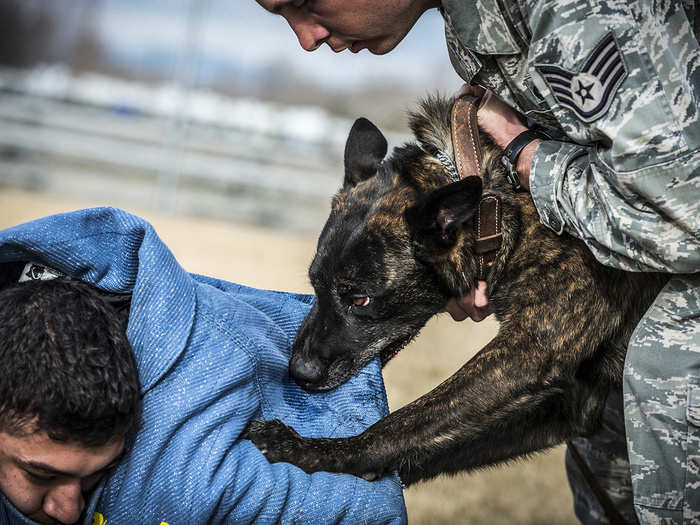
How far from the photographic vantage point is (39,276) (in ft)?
5.90

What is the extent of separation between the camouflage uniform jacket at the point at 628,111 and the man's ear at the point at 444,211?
0.35 metres

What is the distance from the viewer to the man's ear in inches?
85.4

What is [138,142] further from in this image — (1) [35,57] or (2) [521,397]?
(1) [35,57]

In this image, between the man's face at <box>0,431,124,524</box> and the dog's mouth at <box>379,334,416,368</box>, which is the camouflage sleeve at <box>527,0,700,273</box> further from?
the man's face at <box>0,431,124,524</box>

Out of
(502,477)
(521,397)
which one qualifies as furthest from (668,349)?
(502,477)

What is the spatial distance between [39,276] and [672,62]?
163 cm

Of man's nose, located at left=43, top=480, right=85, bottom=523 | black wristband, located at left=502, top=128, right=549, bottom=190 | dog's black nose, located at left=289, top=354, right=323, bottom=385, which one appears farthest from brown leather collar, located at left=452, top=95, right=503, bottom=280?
man's nose, located at left=43, top=480, right=85, bottom=523

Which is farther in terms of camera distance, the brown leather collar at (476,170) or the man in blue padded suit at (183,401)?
the brown leather collar at (476,170)

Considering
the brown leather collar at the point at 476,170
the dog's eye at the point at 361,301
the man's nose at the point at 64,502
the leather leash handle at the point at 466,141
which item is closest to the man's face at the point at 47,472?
the man's nose at the point at 64,502

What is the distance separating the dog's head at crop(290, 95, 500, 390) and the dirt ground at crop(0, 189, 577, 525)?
2.57ft

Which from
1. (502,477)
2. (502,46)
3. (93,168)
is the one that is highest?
(502,46)

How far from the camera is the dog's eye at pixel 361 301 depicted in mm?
2455

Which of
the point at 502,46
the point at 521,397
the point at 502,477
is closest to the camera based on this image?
the point at 502,46

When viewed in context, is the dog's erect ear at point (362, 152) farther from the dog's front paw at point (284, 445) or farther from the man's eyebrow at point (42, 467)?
the man's eyebrow at point (42, 467)
